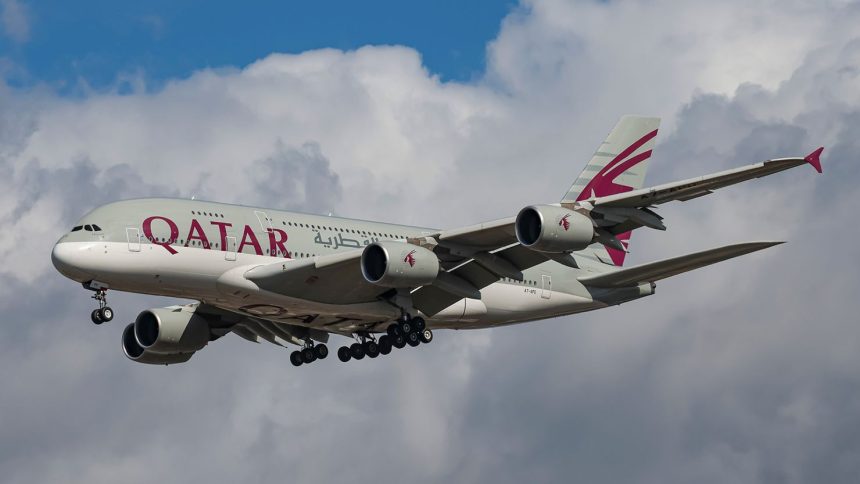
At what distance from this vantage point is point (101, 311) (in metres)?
46.4

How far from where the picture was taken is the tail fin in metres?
59.3

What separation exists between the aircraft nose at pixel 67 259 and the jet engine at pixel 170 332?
882 cm

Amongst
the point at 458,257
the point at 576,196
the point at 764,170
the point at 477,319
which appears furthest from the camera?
the point at 576,196

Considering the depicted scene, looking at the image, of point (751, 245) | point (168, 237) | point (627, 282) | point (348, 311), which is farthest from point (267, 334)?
point (751, 245)

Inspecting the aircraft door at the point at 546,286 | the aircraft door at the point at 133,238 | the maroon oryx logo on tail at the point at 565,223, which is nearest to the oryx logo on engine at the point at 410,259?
the maroon oryx logo on tail at the point at 565,223

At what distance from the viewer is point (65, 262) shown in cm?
4572

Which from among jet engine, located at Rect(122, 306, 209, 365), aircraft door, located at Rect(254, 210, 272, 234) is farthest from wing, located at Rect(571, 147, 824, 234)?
jet engine, located at Rect(122, 306, 209, 365)

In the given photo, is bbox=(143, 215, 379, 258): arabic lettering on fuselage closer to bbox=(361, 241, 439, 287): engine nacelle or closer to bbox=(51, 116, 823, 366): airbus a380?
bbox=(51, 116, 823, 366): airbus a380

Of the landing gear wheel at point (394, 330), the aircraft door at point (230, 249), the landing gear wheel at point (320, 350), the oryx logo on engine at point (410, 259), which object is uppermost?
the aircraft door at point (230, 249)

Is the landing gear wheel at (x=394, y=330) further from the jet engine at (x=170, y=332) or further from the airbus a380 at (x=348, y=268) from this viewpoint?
the jet engine at (x=170, y=332)

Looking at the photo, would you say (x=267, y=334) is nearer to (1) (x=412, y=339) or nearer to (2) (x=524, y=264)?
(1) (x=412, y=339)

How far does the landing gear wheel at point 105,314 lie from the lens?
152ft

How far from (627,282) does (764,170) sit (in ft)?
41.9

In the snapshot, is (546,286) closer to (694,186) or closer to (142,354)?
(694,186)
